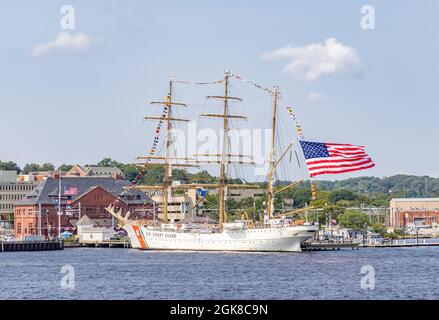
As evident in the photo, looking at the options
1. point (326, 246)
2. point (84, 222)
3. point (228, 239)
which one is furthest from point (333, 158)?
point (84, 222)

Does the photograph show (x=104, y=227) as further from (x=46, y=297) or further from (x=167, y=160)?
(x=46, y=297)

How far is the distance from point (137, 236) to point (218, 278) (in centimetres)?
6800

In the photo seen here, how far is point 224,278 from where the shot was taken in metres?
83.9

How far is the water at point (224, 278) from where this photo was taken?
70.6 metres

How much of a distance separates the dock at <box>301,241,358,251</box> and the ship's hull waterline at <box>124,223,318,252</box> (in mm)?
10137

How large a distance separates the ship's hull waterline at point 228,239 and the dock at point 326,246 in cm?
1014

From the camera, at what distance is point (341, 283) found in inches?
3091

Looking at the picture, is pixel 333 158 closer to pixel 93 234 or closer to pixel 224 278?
pixel 224 278

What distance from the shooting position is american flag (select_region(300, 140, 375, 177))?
340ft

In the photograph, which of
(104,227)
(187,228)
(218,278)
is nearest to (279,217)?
(187,228)

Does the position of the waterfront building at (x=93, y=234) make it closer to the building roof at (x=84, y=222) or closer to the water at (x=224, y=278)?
the building roof at (x=84, y=222)

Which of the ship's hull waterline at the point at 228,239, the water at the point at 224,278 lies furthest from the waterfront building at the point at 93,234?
the water at the point at 224,278

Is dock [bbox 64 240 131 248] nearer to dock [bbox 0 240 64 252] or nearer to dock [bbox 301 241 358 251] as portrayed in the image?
dock [bbox 0 240 64 252]
